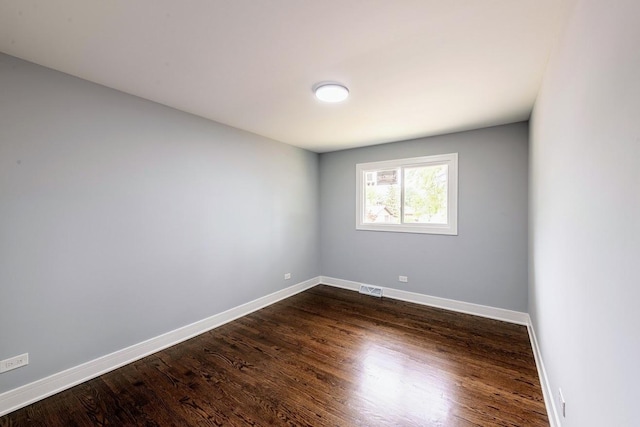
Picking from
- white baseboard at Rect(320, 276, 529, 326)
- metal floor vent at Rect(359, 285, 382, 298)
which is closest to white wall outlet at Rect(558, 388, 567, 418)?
white baseboard at Rect(320, 276, 529, 326)

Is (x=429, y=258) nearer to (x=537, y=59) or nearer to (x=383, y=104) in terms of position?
(x=383, y=104)

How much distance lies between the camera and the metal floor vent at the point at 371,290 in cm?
434

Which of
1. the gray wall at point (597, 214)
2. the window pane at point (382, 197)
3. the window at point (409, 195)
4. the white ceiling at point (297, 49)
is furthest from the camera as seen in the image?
the window pane at point (382, 197)

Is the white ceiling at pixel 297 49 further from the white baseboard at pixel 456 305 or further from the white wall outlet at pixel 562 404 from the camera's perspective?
the white baseboard at pixel 456 305

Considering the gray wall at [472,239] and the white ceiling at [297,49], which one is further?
the gray wall at [472,239]

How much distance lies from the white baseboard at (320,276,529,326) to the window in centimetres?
98

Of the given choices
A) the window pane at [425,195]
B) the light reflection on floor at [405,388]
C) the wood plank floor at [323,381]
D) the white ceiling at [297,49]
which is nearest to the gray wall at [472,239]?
the window pane at [425,195]

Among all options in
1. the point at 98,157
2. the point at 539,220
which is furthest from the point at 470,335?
the point at 98,157

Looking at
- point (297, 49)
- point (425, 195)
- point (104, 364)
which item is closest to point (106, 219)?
point (104, 364)

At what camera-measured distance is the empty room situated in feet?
4.02

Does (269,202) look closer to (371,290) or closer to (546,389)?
(371,290)

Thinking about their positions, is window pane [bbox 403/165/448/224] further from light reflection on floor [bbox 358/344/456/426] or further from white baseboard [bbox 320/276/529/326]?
light reflection on floor [bbox 358/344/456/426]

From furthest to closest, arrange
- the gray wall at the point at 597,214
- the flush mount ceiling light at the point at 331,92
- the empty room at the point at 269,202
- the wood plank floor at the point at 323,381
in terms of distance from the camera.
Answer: the flush mount ceiling light at the point at 331,92
the wood plank floor at the point at 323,381
the empty room at the point at 269,202
the gray wall at the point at 597,214

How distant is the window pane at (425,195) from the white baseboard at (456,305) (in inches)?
44.3
